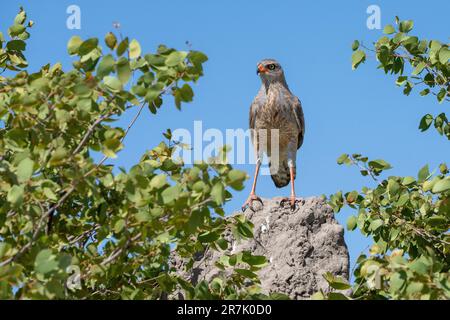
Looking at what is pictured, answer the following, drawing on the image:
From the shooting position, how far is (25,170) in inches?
210

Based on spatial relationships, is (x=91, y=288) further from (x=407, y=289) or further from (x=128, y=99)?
(x=407, y=289)

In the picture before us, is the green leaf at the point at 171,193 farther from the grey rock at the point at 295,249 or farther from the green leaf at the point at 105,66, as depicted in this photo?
the grey rock at the point at 295,249

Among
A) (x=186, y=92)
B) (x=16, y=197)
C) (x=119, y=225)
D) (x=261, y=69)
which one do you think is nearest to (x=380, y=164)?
(x=186, y=92)

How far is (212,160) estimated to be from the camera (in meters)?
5.71

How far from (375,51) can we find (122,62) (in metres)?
3.83

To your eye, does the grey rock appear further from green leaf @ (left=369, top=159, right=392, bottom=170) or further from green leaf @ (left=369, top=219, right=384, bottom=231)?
green leaf @ (left=369, top=159, right=392, bottom=170)

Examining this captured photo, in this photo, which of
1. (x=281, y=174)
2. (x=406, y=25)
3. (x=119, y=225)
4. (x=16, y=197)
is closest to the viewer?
(x=16, y=197)

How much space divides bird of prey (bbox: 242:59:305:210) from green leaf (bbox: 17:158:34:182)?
22.3ft

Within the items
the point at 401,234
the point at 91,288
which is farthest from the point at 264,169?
the point at 91,288

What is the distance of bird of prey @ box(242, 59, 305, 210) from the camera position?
1195 cm

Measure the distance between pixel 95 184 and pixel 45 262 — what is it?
0.94m

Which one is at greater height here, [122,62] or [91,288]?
[122,62]

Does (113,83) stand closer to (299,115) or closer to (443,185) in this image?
(443,185)

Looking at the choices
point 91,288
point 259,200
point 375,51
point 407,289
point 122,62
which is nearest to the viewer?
point 407,289
